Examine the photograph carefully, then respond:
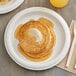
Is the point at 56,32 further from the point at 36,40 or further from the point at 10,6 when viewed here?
the point at 10,6

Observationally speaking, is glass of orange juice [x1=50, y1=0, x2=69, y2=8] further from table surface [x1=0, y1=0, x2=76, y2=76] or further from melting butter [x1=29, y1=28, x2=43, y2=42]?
melting butter [x1=29, y1=28, x2=43, y2=42]

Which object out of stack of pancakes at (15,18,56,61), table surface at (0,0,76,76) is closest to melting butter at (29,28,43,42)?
stack of pancakes at (15,18,56,61)

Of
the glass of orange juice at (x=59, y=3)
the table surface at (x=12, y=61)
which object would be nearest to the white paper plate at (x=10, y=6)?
the table surface at (x=12, y=61)

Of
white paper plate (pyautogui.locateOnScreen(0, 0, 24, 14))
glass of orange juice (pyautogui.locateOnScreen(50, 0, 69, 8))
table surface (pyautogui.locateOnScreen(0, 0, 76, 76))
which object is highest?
white paper plate (pyautogui.locateOnScreen(0, 0, 24, 14))

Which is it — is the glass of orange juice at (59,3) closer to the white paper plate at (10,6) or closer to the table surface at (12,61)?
the table surface at (12,61)

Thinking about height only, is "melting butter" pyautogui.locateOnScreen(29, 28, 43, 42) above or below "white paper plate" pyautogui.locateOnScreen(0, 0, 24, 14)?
below

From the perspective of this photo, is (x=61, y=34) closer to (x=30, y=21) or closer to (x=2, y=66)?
(x=30, y=21)

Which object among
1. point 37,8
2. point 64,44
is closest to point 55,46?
point 64,44
